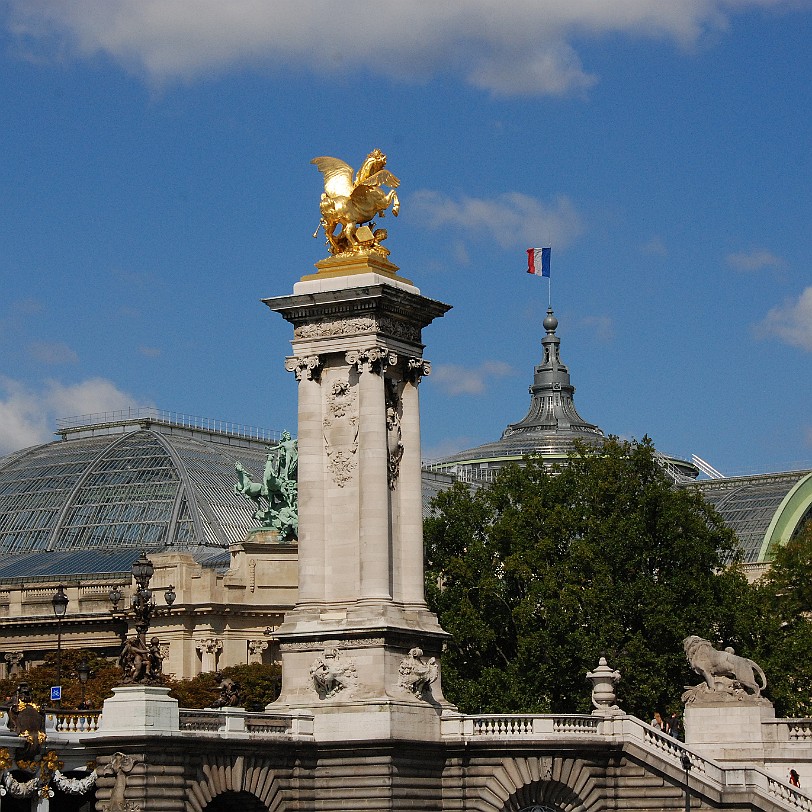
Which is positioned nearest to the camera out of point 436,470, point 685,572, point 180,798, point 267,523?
point 180,798

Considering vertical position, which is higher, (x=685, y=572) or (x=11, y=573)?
(x=11, y=573)

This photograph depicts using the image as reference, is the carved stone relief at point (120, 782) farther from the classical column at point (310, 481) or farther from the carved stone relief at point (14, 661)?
the carved stone relief at point (14, 661)

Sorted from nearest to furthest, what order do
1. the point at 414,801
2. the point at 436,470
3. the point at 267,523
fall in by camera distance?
the point at 414,801 < the point at 267,523 < the point at 436,470

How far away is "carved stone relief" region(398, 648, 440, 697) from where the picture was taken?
58781 mm

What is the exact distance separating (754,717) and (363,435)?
46.5ft

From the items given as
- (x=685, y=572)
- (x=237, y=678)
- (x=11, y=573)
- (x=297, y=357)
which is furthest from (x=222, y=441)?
(x=297, y=357)

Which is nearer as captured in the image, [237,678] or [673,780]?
[673,780]

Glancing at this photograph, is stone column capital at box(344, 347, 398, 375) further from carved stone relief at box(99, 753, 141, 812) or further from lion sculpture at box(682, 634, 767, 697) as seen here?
carved stone relief at box(99, 753, 141, 812)

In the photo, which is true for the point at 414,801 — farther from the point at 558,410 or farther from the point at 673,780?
the point at 558,410

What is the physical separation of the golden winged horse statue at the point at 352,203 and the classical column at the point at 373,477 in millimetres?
3864

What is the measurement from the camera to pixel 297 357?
61875 mm

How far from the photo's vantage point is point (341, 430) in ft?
200

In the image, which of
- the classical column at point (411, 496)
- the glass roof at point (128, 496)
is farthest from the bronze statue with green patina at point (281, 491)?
the classical column at point (411, 496)

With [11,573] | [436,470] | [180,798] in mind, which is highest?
[436,470]
